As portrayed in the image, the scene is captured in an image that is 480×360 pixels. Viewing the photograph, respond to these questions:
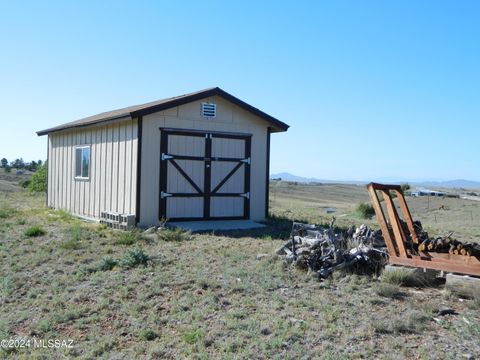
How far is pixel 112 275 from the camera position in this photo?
7.35 metres

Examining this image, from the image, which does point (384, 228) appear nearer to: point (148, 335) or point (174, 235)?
point (148, 335)

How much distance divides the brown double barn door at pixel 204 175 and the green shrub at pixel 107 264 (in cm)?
419

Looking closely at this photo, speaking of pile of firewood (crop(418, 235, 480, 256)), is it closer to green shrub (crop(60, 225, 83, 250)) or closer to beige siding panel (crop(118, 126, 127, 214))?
green shrub (crop(60, 225, 83, 250))

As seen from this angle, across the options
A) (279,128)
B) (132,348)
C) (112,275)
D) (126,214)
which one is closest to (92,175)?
(126,214)

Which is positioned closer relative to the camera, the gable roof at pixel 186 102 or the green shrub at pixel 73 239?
the green shrub at pixel 73 239

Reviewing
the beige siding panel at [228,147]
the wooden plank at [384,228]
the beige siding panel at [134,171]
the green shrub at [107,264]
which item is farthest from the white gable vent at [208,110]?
the wooden plank at [384,228]

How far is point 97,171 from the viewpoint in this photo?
45.1 feet

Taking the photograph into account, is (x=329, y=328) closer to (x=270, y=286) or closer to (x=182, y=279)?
(x=270, y=286)

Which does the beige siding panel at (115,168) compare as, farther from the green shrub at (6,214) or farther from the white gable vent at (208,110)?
the green shrub at (6,214)

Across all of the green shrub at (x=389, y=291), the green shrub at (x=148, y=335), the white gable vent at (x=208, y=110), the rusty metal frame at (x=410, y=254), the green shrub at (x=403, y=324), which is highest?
the white gable vent at (x=208, y=110)

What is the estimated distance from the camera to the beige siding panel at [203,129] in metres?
11.9

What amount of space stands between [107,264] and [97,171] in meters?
6.39

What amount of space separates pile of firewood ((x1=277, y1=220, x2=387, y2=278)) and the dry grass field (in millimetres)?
255

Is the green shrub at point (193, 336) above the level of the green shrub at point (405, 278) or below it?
below
